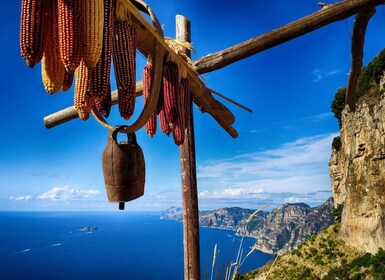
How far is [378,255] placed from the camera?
55.9 m

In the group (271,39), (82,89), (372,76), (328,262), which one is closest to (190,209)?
(271,39)

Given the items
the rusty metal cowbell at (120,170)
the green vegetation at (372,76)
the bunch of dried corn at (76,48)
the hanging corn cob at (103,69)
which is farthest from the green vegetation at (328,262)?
the hanging corn cob at (103,69)

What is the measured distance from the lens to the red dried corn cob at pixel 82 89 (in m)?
1.58

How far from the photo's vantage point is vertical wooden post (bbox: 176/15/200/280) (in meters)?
4.09

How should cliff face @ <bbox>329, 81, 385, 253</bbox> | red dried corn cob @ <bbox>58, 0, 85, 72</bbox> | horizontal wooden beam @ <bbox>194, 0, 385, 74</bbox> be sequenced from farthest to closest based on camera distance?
cliff face @ <bbox>329, 81, 385, 253</bbox> → horizontal wooden beam @ <bbox>194, 0, 385, 74</bbox> → red dried corn cob @ <bbox>58, 0, 85, 72</bbox>

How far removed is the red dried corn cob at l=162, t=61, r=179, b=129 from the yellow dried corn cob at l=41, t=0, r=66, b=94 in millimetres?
1269

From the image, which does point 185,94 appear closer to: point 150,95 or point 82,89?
point 150,95

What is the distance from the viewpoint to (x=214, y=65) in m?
4.11

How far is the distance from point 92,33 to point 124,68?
0.35m

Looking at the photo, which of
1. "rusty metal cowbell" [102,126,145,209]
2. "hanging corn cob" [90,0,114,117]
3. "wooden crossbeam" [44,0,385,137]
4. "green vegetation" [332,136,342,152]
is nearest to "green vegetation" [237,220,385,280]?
"green vegetation" [332,136,342,152]

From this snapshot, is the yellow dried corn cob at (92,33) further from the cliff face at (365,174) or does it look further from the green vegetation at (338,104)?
the green vegetation at (338,104)

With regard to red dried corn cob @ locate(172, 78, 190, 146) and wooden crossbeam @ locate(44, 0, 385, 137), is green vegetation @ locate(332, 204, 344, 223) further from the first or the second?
red dried corn cob @ locate(172, 78, 190, 146)

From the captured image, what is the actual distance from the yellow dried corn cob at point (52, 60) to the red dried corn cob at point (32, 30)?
0.04 m

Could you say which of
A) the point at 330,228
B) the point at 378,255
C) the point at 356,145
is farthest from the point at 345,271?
the point at 356,145
